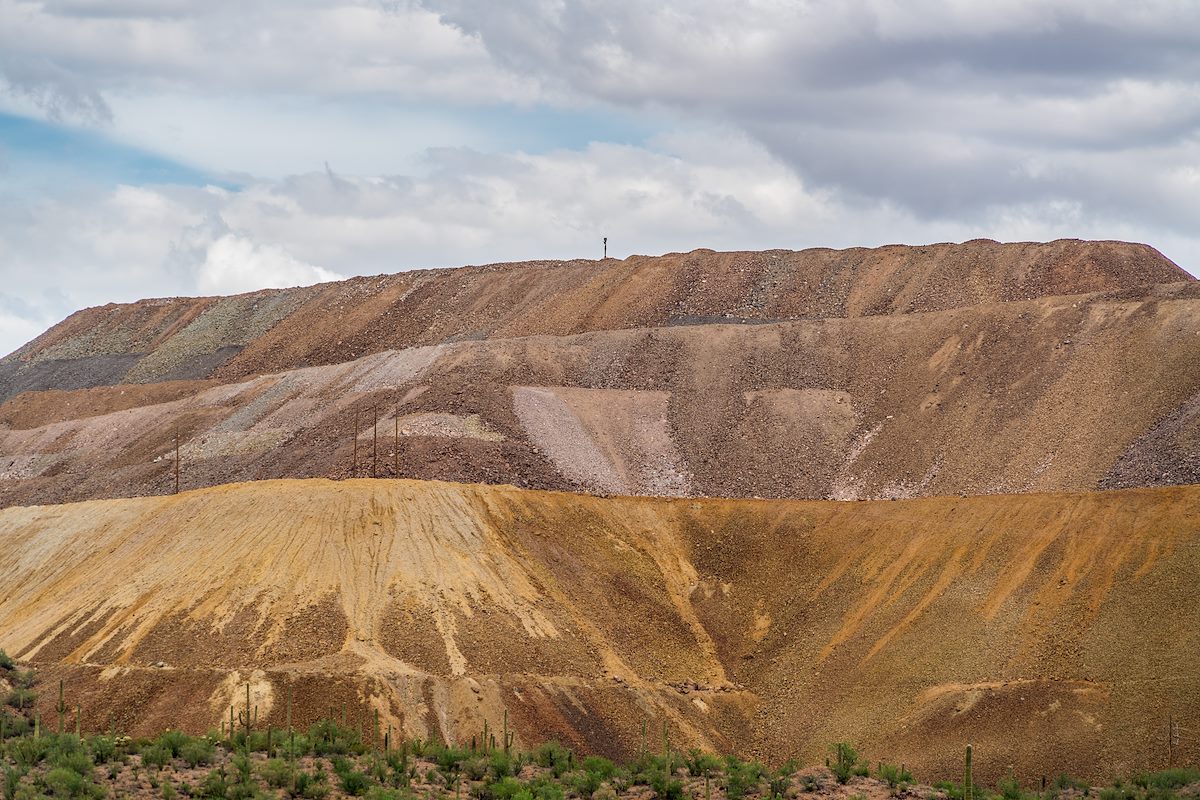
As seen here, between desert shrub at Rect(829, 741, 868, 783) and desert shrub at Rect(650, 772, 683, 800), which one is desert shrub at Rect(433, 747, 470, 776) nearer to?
desert shrub at Rect(650, 772, 683, 800)

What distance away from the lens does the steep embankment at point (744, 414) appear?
183 ft

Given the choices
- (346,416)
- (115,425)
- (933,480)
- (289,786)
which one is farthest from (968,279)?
(289,786)

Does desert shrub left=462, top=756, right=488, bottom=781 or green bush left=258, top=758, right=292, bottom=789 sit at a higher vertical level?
green bush left=258, top=758, right=292, bottom=789

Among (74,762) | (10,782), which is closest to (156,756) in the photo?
(74,762)

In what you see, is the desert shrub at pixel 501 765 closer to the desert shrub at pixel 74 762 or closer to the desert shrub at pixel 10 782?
the desert shrub at pixel 74 762

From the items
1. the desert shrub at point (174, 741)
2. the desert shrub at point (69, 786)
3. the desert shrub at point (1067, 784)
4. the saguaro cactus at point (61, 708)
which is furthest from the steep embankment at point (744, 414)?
the desert shrub at point (69, 786)

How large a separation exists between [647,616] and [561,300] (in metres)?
35.7

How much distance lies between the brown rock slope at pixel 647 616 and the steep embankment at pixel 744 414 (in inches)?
185

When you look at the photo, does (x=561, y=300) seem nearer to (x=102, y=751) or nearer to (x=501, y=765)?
(x=501, y=765)

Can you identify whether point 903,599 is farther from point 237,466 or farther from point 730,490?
point 237,466

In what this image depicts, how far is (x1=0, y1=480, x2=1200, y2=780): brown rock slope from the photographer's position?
1623 inches

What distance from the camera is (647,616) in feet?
160

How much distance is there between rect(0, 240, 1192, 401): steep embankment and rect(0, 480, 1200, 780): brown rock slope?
25.7 meters

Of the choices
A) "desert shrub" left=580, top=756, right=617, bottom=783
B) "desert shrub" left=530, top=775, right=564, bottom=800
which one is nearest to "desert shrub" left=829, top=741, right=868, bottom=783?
"desert shrub" left=580, top=756, right=617, bottom=783
